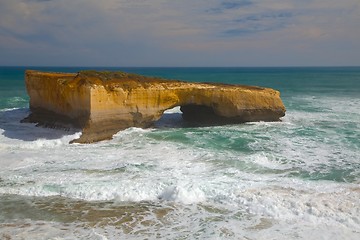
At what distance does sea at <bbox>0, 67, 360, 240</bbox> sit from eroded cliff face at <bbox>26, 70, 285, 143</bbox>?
2.92 ft

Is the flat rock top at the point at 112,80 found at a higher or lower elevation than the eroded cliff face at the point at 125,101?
higher

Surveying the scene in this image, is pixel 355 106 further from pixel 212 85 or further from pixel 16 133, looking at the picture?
pixel 16 133

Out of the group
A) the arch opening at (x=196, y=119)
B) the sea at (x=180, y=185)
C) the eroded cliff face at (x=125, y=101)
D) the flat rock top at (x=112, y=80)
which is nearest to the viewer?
the sea at (x=180, y=185)

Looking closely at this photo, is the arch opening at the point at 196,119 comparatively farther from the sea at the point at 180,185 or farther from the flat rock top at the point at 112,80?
the sea at the point at 180,185

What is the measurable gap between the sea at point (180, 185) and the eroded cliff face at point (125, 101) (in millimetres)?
892

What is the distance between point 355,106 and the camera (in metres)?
29.2

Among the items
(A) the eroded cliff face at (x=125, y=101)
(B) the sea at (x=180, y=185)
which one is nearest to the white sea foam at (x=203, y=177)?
(B) the sea at (x=180, y=185)

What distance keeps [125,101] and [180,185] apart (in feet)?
26.1

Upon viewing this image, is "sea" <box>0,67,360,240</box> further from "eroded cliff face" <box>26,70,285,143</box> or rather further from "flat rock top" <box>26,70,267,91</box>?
"flat rock top" <box>26,70,267,91</box>

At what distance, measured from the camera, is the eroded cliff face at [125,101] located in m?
16.9

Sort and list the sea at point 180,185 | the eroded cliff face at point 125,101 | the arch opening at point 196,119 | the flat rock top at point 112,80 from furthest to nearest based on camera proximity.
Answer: the arch opening at point 196,119 → the flat rock top at point 112,80 → the eroded cliff face at point 125,101 → the sea at point 180,185

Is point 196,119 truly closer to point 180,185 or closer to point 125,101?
point 125,101

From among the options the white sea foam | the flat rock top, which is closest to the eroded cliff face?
the flat rock top

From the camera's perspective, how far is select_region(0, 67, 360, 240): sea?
8.47 m
